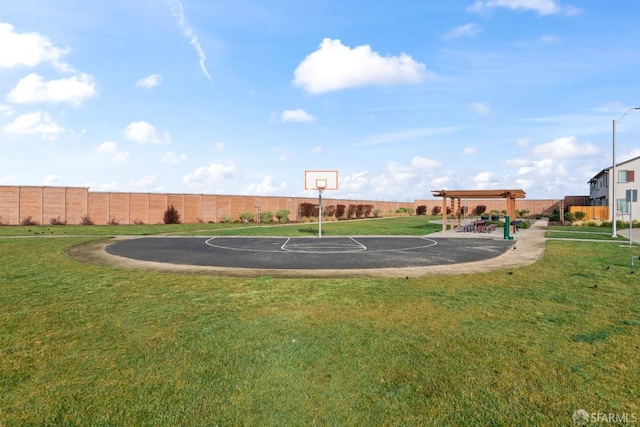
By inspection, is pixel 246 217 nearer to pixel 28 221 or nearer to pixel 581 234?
pixel 28 221

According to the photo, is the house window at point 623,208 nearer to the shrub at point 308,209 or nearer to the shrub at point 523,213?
the shrub at point 523,213

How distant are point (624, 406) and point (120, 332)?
6606 millimetres

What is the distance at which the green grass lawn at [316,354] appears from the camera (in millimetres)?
3867

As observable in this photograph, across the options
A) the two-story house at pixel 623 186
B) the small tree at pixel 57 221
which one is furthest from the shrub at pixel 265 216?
the two-story house at pixel 623 186

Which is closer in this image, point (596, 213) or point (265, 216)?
point (596, 213)

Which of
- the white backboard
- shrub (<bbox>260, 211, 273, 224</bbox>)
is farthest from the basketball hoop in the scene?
shrub (<bbox>260, 211, 273, 224</bbox>)

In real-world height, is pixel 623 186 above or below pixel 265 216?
above

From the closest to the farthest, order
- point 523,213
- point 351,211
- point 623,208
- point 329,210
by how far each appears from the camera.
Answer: point 623,208 → point 329,210 → point 351,211 → point 523,213

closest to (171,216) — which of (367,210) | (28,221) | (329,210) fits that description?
(28,221)

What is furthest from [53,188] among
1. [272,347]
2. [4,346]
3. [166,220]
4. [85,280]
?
[272,347]

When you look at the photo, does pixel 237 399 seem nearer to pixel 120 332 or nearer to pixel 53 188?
pixel 120 332

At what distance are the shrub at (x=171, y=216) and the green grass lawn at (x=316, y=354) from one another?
107 feet

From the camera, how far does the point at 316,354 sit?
5145 mm

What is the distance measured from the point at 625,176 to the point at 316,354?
4790 cm
